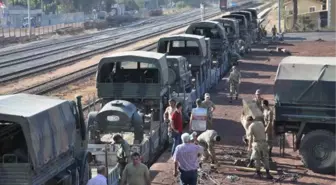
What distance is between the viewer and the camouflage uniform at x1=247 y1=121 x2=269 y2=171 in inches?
553

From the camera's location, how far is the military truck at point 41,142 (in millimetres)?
9828

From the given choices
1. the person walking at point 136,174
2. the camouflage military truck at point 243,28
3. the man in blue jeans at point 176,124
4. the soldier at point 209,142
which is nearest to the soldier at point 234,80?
the man in blue jeans at point 176,124

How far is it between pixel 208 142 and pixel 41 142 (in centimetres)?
547

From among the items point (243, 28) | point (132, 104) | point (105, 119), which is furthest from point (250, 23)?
point (105, 119)

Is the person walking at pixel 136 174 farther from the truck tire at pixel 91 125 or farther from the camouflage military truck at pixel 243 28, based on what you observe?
the camouflage military truck at pixel 243 28

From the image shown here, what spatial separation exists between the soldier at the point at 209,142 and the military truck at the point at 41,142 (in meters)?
3.19

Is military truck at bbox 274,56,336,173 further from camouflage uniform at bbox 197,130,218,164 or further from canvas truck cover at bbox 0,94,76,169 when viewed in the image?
canvas truck cover at bbox 0,94,76,169

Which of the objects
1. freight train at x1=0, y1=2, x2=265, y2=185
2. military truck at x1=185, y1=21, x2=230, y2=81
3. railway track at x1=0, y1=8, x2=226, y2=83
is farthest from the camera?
railway track at x1=0, y1=8, x2=226, y2=83

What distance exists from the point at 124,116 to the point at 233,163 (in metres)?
2.87

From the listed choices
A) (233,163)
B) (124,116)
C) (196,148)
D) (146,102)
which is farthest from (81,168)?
(146,102)

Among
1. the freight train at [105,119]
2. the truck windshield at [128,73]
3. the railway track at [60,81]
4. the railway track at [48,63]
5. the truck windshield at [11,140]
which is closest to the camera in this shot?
the freight train at [105,119]

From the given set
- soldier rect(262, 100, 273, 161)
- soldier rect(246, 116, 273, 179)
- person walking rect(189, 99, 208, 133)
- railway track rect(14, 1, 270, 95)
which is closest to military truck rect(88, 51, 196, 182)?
person walking rect(189, 99, 208, 133)

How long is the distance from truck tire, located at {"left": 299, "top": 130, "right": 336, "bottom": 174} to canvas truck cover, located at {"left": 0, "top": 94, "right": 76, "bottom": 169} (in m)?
6.00

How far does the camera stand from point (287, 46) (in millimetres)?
52406
